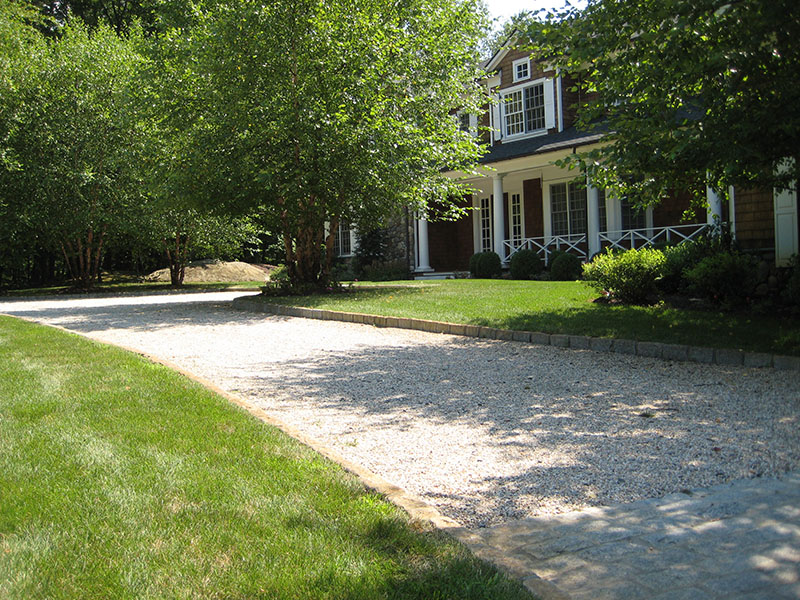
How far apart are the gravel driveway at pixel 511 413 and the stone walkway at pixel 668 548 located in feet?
0.73

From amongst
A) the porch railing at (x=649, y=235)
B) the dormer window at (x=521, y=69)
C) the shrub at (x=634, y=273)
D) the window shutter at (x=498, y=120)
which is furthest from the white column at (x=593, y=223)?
the shrub at (x=634, y=273)

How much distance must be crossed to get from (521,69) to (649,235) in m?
7.84

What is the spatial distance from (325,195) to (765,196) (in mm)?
9150

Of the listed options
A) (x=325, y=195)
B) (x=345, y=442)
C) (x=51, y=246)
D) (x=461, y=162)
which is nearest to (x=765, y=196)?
(x=461, y=162)

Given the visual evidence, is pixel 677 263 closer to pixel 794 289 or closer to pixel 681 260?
pixel 681 260

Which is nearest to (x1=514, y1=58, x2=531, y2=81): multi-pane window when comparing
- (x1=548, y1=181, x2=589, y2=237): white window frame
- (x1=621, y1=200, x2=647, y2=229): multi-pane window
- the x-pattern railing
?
(x1=548, y1=181, x2=589, y2=237): white window frame

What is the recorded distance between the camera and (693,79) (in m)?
7.66

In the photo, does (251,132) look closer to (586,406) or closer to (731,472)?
(586,406)

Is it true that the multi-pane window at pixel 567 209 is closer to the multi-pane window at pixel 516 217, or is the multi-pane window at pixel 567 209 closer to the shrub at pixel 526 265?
the multi-pane window at pixel 516 217

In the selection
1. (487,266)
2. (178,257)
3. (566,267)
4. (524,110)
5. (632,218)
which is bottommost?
(566,267)

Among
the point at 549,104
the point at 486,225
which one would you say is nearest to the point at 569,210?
the point at 549,104

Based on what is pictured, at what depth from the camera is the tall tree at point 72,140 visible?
862 inches

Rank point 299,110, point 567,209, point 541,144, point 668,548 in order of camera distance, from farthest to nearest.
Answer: point 567,209, point 541,144, point 299,110, point 668,548

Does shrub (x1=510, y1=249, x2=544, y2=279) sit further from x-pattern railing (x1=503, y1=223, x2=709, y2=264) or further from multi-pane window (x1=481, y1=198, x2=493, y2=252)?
→ multi-pane window (x1=481, y1=198, x2=493, y2=252)
